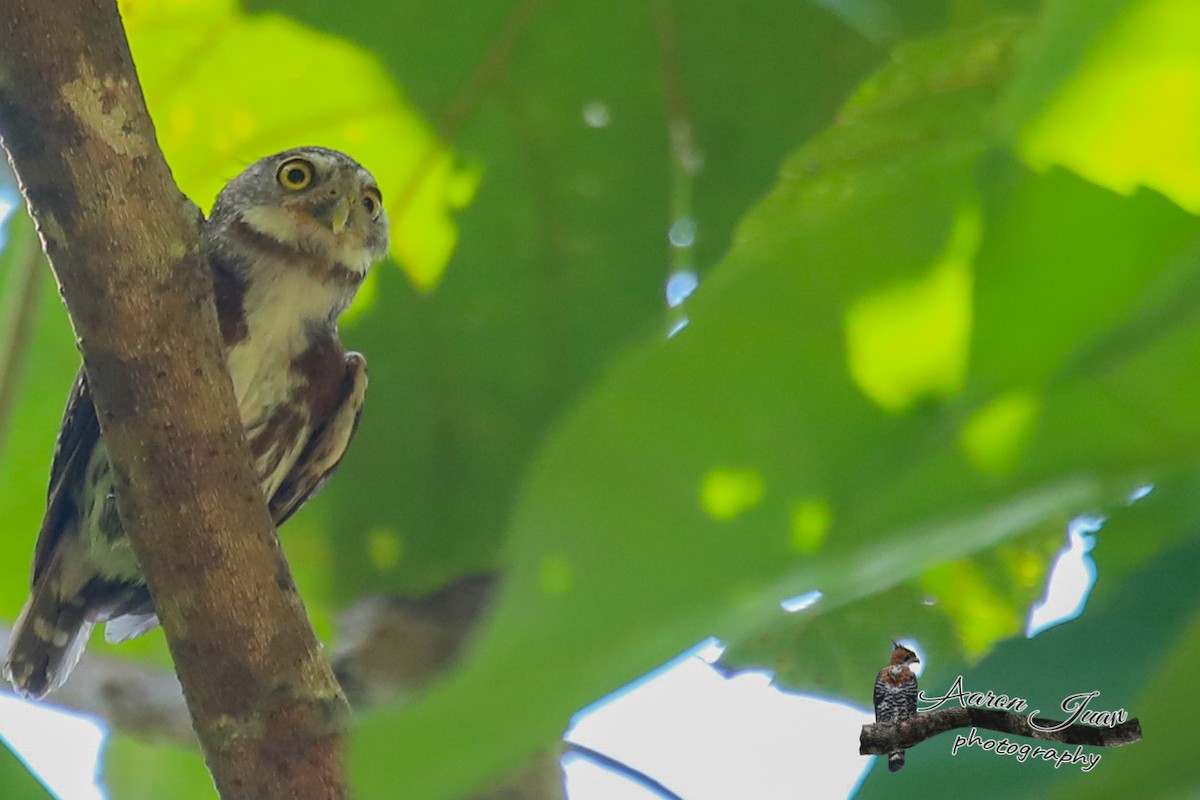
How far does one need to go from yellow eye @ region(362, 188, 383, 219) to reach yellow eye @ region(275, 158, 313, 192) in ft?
0.44

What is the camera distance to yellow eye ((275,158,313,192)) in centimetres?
197

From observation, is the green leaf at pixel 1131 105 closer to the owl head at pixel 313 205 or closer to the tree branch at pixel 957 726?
the tree branch at pixel 957 726

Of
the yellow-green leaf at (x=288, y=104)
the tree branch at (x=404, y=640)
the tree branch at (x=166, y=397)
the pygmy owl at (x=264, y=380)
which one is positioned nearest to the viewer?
the tree branch at (x=166, y=397)

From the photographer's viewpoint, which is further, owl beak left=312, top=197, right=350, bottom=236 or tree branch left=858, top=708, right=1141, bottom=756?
owl beak left=312, top=197, right=350, bottom=236

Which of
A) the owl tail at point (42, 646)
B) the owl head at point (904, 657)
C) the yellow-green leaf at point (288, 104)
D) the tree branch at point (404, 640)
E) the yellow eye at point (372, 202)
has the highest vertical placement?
the yellow eye at point (372, 202)

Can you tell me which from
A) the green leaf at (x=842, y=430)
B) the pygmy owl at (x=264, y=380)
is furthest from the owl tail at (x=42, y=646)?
the green leaf at (x=842, y=430)

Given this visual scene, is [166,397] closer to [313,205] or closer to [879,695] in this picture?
[879,695]

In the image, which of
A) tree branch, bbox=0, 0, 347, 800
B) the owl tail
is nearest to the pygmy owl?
the owl tail

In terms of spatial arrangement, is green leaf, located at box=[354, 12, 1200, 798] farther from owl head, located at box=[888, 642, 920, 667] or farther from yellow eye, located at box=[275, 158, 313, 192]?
yellow eye, located at box=[275, 158, 313, 192]

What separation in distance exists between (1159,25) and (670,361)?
0.67 feet

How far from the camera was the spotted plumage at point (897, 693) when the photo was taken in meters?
0.73

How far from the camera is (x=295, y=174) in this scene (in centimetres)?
204

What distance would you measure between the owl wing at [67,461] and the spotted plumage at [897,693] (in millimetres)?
1234

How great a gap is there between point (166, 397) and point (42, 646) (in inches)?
44.5
